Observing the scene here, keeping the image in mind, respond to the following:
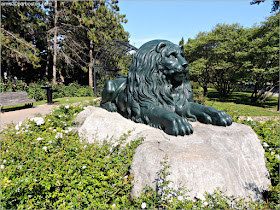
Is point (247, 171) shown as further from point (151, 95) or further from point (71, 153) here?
point (71, 153)

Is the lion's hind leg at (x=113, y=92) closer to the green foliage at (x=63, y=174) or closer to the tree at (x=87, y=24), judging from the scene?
the green foliage at (x=63, y=174)

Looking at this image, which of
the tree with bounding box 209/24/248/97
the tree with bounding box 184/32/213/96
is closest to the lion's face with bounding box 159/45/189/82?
the tree with bounding box 209/24/248/97

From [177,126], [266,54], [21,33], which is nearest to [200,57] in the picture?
[266,54]

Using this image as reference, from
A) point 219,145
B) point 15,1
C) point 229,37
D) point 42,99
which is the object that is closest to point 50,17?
point 15,1

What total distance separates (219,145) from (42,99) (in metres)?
13.5

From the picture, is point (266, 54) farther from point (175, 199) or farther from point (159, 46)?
point (175, 199)

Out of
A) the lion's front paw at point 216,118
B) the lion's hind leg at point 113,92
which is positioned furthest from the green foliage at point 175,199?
the lion's hind leg at point 113,92

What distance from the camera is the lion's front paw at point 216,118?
2.93m

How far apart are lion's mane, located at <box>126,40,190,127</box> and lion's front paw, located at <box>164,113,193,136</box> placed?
46cm

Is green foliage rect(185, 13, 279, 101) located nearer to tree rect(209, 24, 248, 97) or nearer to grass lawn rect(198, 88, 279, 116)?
tree rect(209, 24, 248, 97)

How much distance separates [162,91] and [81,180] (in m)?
1.79

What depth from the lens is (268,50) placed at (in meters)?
10.8

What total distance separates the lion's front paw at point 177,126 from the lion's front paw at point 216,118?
0.58 m

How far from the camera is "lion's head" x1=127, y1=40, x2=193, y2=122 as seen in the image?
297 centimetres
